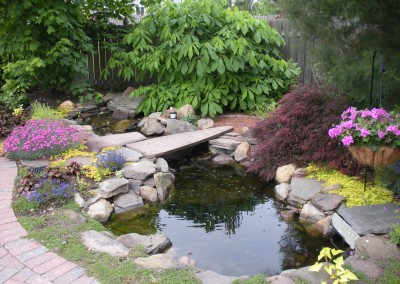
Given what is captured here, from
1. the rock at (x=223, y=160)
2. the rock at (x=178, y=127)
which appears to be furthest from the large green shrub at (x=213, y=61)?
the rock at (x=223, y=160)

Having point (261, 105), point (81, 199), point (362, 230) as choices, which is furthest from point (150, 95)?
point (362, 230)

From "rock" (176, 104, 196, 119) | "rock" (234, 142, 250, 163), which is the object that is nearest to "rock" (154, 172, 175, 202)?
"rock" (234, 142, 250, 163)

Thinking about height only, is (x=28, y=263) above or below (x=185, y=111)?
below

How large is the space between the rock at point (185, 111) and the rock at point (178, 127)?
1.31 feet

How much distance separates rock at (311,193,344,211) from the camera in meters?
4.19

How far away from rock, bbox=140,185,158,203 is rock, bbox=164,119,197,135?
2.20m

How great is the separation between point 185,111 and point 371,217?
4.20 meters

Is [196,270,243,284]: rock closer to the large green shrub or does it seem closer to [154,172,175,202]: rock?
[154,172,175,202]: rock

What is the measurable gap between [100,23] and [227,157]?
494cm

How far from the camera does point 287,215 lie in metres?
4.45

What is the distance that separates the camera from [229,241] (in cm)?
396

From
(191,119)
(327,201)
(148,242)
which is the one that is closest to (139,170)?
(148,242)

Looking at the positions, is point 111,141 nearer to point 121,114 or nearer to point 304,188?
point 121,114

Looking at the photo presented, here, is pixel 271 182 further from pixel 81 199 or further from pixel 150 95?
pixel 150 95
